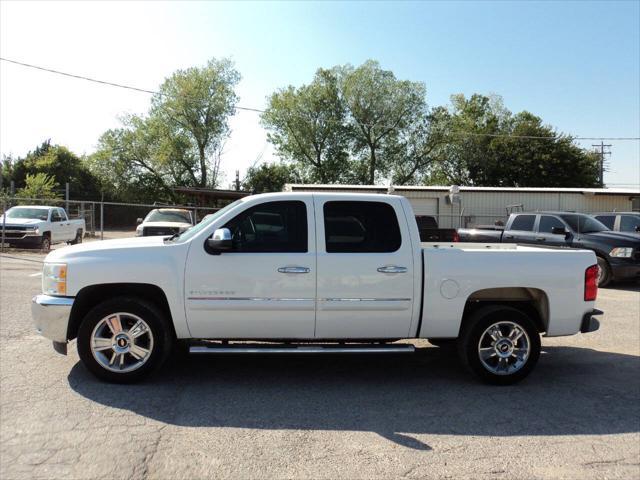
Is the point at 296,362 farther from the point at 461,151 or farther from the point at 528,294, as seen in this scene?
the point at 461,151

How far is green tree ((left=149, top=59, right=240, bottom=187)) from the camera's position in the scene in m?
49.7

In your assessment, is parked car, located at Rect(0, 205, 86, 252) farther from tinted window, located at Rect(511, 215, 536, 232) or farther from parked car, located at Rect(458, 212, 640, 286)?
tinted window, located at Rect(511, 215, 536, 232)

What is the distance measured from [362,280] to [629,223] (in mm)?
13823

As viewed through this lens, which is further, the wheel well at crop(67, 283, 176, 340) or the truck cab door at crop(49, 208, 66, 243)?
the truck cab door at crop(49, 208, 66, 243)

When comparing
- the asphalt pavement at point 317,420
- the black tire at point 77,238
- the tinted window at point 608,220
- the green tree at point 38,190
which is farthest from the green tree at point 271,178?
the asphalt pavement at point 317,420

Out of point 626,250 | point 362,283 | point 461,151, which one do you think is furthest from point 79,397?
point 461,151

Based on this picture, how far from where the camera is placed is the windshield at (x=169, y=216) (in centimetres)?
1789

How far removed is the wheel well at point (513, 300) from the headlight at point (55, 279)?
387 centimetres

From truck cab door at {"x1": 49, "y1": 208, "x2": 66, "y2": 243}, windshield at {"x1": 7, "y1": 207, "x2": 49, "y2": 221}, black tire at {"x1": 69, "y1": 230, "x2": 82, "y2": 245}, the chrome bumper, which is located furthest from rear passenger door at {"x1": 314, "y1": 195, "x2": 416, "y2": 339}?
black tire at {"x1": 69, "y1": 230, "x2": 82, "y2": 245}

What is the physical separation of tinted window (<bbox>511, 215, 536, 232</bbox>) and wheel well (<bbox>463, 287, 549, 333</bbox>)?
9.53 metres

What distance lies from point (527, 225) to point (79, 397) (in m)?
12.6

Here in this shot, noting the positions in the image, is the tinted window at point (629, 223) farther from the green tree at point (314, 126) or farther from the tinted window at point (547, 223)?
the green tree at point (314, 126)

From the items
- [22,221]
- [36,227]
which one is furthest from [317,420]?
[22,221]

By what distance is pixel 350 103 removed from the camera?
165 ft
